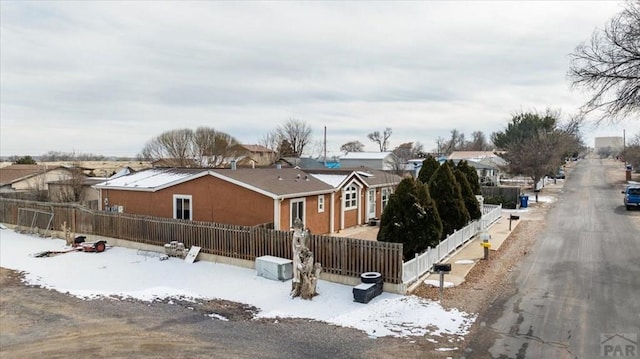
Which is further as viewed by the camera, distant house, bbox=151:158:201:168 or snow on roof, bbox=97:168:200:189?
distant house, bbox=151:158:201:168

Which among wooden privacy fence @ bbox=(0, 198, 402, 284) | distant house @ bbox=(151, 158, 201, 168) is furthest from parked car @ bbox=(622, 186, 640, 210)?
distant house @ bbox=(151, 158, 201, 168)

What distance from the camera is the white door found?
87.6 feet

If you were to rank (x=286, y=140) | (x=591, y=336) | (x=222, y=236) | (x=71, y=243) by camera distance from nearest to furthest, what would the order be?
(x=591, y=336), (x=222, y=236), (x=71, y=243), (x=286, y=140)

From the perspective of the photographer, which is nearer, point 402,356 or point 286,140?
point 402,356

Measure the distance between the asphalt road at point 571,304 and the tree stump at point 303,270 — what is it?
427 cm

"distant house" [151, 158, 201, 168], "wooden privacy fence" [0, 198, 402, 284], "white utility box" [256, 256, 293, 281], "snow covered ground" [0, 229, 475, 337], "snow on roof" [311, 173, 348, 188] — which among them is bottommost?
"snow covered ground" [0, 229, 475, 337]

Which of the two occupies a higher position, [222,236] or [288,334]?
[222,236]

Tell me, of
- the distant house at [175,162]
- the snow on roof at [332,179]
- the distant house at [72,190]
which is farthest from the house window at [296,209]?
the distant house at [175,162]

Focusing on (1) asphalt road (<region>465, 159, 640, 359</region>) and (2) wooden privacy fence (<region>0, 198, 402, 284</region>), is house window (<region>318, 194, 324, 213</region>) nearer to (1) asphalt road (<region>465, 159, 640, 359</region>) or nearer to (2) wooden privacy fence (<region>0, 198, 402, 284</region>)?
(2) wooden privacy fence (<region>0, 198, 402, 284</region>)

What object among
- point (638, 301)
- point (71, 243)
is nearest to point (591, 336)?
point (638, 301)

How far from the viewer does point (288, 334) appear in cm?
964

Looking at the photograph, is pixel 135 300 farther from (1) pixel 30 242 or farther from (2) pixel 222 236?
(1) pixel 30 242

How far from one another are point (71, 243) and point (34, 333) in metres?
10.3

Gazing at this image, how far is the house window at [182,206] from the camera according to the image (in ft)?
68.9
